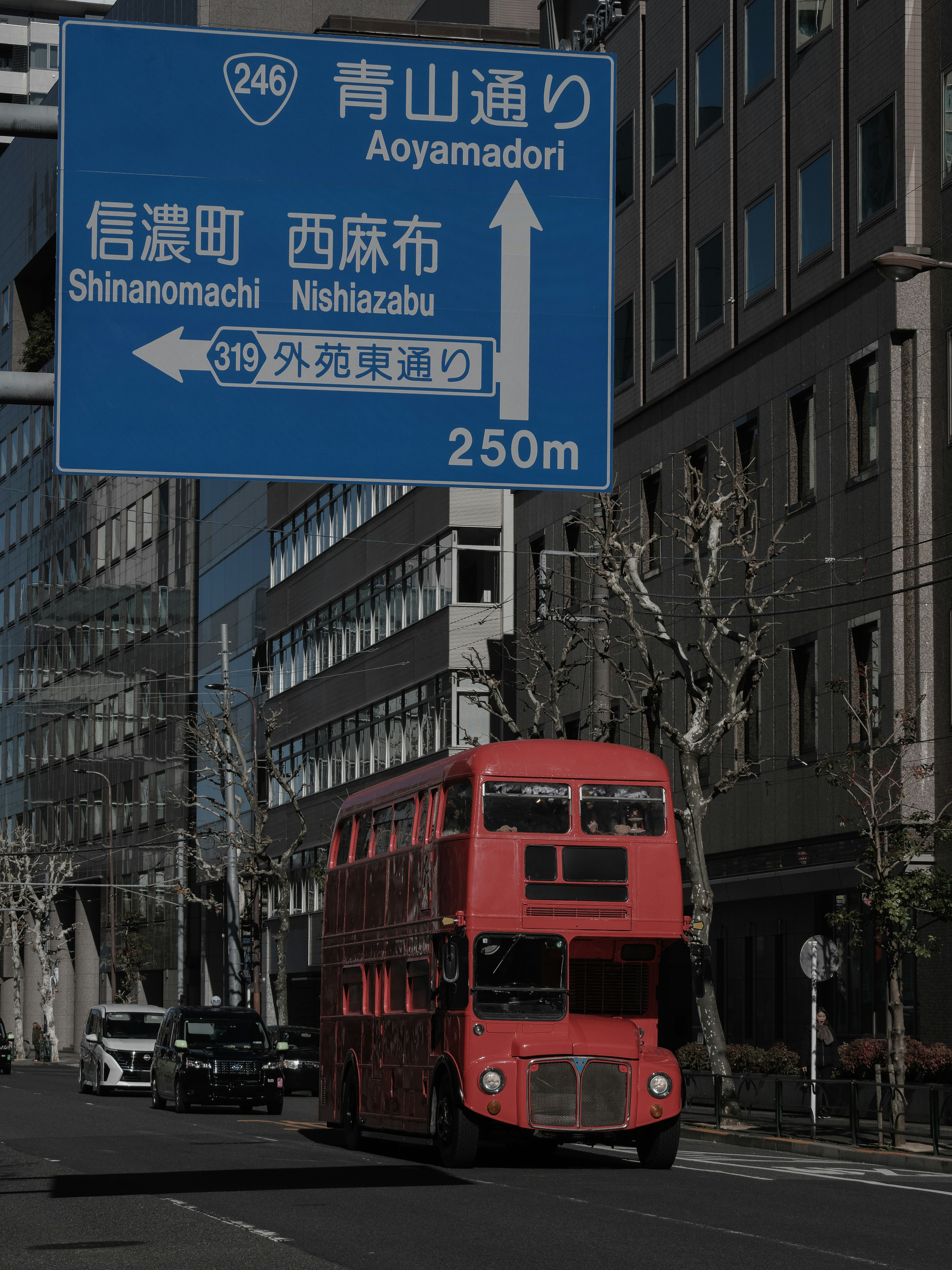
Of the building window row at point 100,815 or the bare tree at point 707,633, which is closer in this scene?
the bare tree at point 707,633

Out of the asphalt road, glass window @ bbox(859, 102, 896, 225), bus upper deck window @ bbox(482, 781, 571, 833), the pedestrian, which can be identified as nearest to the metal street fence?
the pedestrian

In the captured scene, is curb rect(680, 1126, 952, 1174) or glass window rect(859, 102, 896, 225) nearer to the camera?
curb rect(680, 1126, 952, 1174)

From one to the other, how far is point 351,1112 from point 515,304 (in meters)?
17.4

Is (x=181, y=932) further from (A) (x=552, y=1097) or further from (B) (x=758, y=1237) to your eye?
(B) (x=758, y=1237)

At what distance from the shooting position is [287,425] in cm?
1296

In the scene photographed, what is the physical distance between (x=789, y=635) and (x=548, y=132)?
27319 millimetres

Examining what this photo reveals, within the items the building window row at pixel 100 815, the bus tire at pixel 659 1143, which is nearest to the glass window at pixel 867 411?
the bus tire at pixel 659 1143

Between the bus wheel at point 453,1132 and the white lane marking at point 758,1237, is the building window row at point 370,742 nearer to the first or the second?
the bus wheel at point 453,1132

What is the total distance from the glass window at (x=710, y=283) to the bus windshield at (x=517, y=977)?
22.6 meters

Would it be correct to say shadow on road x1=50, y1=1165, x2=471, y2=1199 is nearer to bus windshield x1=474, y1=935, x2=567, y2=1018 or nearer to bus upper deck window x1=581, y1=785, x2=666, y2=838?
bus windshield x1=474, y1=935, x2=567, y2=1018

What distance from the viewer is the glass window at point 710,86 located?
44.2 metres

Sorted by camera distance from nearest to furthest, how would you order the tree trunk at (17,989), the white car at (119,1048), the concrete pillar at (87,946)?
the white car at (119,1048)
the tree trunk at (17,989)
the concrete pillar at (87,946)

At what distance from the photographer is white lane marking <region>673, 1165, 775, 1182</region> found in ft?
73.2

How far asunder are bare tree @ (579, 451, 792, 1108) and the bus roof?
22.2ft
